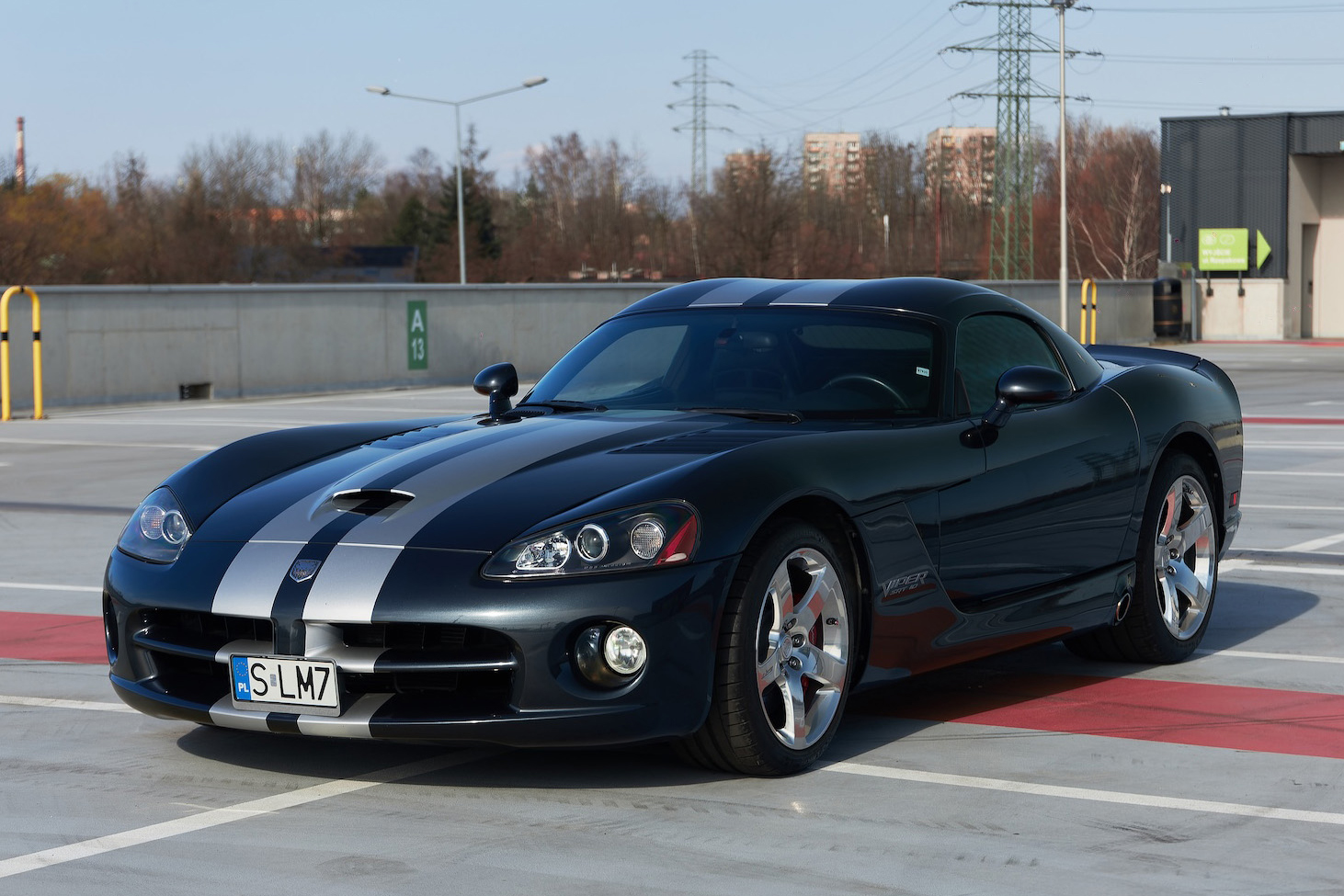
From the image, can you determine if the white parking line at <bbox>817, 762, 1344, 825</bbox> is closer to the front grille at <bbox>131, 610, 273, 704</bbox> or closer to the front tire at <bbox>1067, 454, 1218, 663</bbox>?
the front grille at <bbox>131, 610, 273, 704</bbox>

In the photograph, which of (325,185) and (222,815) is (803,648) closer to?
(222,815)

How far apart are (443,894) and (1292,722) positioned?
2983 mm

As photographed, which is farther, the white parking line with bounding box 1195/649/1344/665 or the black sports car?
the white parking line with bounding box 1195/649/1344/665

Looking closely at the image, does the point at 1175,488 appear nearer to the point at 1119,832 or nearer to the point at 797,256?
the point at 1119,832

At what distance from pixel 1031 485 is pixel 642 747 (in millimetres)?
1584

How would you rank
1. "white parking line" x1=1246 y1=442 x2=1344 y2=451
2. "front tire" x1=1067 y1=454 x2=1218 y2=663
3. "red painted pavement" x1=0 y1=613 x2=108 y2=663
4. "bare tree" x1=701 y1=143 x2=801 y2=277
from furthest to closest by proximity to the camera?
"bare tree" x1=701 y1=143 x2=801 y2=277 → "white parking line" x1=1246 y1=442 x2=1344 y2=451 → "red painted pavement" x1=0 y1=613 x2=108 y2=663 → "front tire" x1=1067 y1=454 x2=1218 y2=663

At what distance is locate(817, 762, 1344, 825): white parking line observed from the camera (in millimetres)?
4219

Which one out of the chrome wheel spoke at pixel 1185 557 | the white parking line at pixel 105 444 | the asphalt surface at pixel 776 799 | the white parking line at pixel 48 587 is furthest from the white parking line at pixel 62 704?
the white parking line at pixel 105 444

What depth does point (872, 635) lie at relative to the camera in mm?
4820

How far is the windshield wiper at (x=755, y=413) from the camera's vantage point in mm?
5226

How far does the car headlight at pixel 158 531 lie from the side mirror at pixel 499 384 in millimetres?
1382

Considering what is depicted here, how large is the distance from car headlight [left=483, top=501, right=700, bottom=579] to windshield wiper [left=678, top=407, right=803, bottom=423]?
999 mm

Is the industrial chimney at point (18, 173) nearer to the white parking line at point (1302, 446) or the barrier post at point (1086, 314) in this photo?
the barrier post at point (1086, 314)

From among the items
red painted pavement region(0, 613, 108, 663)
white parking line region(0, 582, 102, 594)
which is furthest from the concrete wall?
red painted pavement region(0, 613, 108, 663)
